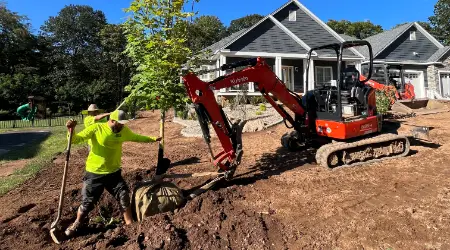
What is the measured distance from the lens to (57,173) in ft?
26.2

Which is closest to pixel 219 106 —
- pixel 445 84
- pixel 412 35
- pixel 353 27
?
pixel 412 35

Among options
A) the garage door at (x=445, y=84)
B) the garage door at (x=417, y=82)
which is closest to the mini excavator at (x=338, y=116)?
the garage door at (x=417, y=82)

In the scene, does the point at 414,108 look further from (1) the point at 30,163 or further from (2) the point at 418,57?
(1) the point at 30,163

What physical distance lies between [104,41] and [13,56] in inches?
477

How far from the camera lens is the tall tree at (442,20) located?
5416 centimetres

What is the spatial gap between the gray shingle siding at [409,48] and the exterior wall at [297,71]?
6123 mm

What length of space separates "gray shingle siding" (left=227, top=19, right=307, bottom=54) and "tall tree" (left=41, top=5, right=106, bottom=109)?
20306 mm

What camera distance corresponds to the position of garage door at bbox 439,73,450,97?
1011 inches

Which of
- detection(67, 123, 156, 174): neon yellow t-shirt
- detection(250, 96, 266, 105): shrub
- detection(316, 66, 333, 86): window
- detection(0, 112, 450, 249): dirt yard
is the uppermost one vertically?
detection(316, 66, 333, 86): window

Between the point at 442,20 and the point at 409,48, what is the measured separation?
126 ft

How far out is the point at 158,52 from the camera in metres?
5.91

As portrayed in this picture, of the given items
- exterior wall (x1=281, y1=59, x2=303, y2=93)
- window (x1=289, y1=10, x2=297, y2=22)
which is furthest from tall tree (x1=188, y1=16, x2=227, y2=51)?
exterior wall (x1=281, y1=59, x2=303, y2=93)

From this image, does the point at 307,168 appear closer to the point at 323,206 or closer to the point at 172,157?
the point at 323,206

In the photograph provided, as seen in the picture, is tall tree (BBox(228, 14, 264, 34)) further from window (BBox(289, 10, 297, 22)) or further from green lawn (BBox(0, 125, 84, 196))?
green lawn (BBox(0, 125, 84, 196))
